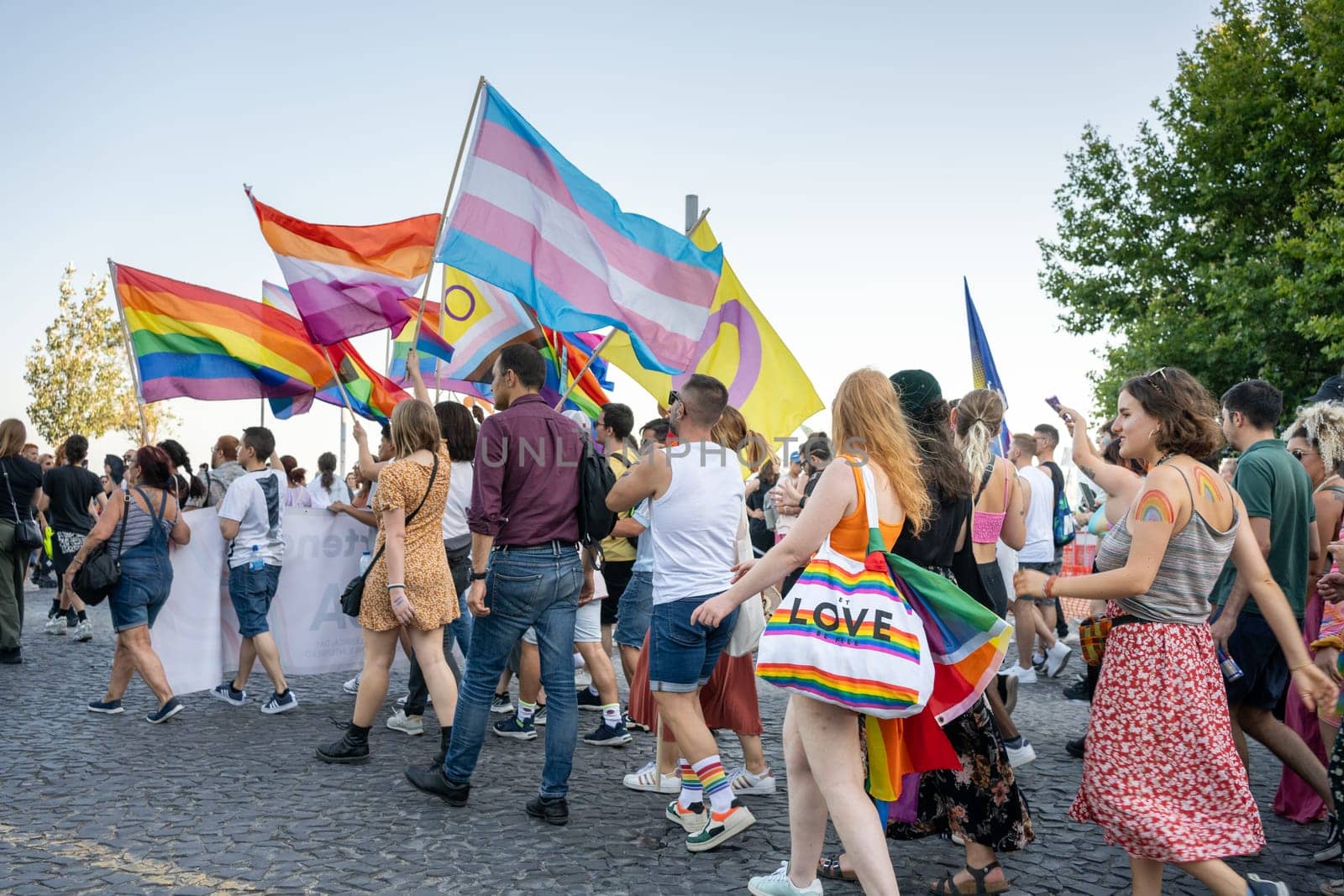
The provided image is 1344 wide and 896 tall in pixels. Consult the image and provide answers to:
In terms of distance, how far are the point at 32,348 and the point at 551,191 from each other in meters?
34.8

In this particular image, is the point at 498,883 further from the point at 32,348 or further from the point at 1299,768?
the point at 32,348

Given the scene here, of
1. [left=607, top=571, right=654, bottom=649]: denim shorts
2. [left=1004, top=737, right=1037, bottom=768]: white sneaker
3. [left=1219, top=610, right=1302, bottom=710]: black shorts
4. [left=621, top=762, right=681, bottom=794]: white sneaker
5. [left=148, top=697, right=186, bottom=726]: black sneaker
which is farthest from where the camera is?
[left=148, top=697, right=186, bottom=726]: black sneaker

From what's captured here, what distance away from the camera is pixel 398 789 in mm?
5082

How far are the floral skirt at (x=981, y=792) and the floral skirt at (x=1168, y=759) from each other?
35 centimetres

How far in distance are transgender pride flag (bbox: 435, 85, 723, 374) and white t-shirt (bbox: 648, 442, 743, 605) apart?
5.73 ft

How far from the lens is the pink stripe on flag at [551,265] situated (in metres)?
5.96

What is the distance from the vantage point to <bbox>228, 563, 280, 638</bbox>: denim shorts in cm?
689

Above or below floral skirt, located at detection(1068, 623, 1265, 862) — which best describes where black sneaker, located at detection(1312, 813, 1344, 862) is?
below

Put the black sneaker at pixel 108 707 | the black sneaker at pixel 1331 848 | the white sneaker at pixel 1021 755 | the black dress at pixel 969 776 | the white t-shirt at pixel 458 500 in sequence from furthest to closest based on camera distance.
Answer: the black sneaker at pixel 108 707, the white t-shirt at pixel 458 500, the white sneaker at pixel 1021 755, the black sneaker at pixel 1331 848, the black dress at pixel 969 776

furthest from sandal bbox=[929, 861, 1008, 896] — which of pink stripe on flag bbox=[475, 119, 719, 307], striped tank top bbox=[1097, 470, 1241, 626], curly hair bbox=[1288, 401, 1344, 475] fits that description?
pink stripe on flag bbox=[475, 119, 719, 307]

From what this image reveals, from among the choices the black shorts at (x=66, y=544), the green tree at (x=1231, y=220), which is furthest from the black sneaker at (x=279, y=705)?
the green tree at (x=1231, y=220)

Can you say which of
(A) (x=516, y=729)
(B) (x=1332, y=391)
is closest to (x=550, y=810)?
(A) (x=516, y=729)

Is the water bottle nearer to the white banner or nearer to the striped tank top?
the striped tank top

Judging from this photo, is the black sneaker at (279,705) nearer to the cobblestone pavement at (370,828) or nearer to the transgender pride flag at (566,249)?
the cobblestone pavement at (370,828)
